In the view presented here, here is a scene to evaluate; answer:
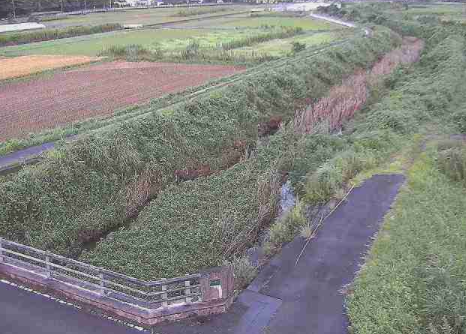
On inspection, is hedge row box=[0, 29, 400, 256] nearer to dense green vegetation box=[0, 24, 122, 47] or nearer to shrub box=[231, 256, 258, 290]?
shrub box=[231, 256, 258, 290]

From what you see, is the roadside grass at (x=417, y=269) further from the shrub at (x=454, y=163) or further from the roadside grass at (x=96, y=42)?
the roadside grass at (x=96, y=42)

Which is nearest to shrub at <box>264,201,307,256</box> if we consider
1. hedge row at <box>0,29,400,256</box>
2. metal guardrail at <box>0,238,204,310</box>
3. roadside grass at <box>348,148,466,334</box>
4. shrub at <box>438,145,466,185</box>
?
roadside grass at <box>348,148,466,334</box>

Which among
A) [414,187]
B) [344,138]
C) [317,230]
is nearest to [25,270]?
[317,230]

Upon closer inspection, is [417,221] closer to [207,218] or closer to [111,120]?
[207,218]

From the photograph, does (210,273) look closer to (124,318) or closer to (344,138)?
(124,318)

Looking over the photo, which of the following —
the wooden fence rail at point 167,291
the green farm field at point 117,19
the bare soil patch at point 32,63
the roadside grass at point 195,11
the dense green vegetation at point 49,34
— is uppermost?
the roadside grass at point 195,11

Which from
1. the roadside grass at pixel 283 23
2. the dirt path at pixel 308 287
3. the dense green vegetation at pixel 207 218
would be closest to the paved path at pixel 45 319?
the dirt path at pixel 308 287

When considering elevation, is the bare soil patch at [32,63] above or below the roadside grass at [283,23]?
below
